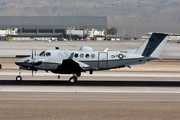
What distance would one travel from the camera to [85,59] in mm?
24344

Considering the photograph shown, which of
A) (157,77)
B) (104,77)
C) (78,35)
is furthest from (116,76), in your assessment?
(78,35)

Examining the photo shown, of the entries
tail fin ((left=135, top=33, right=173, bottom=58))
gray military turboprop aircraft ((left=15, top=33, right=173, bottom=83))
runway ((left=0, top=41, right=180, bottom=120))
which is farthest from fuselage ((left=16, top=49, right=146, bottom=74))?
runway ((left=0, top=41, right=180, bottom=120))

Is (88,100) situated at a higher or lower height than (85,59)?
lower

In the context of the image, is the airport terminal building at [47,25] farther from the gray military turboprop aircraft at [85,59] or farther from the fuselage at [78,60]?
the fuselage at [78,60]

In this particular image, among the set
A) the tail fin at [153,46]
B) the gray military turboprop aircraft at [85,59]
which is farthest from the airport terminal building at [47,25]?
the gray military turboprop aircraft at [85,59]

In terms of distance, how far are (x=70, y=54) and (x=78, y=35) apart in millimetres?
153595

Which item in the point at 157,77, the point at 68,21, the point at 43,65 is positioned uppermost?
the point at 68,21

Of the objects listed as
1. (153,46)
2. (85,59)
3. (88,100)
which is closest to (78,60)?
(85,59)

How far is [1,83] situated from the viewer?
2355 cm

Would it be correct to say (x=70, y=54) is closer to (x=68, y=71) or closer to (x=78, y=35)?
(x=68, y=71)

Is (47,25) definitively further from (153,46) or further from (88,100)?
(88,100)

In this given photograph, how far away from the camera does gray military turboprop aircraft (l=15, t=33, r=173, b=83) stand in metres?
23.6

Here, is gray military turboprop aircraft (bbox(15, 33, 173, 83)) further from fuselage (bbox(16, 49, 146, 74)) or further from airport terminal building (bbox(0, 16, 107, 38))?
airport terminal building (bbox(0, 16, 107, 38))

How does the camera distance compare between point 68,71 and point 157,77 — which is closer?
point 68,71
